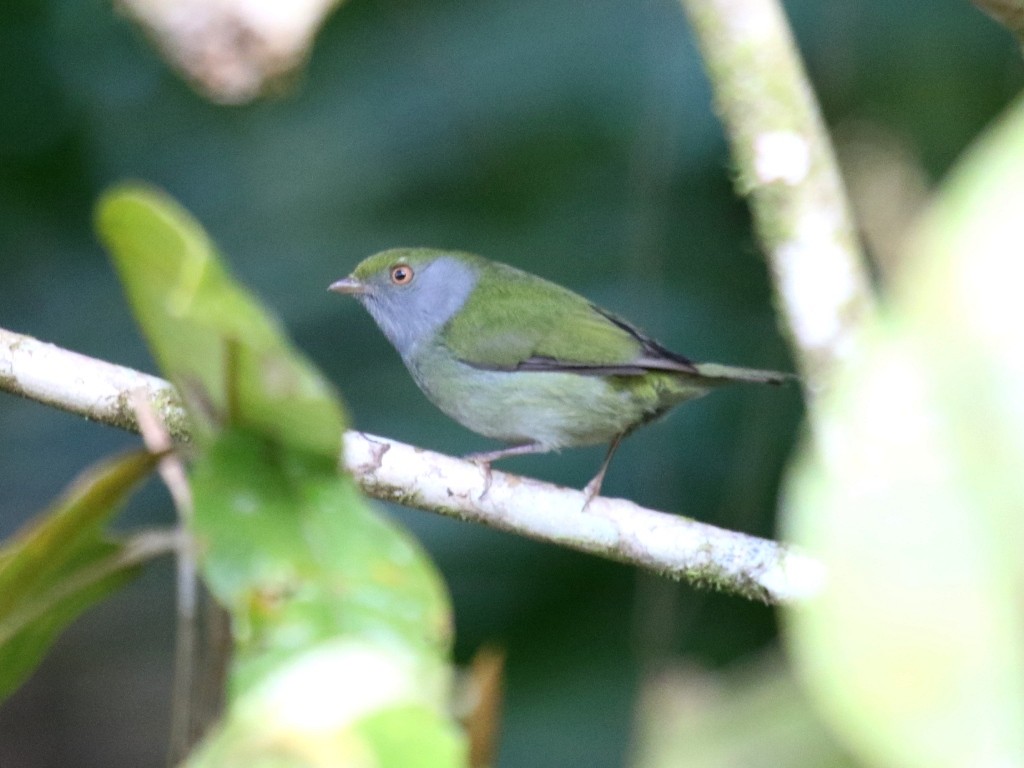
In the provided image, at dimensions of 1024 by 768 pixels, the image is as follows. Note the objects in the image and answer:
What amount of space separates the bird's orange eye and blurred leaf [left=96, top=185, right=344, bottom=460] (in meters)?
3.63

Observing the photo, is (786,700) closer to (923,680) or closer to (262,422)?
(923,680)

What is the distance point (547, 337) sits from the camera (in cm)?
447

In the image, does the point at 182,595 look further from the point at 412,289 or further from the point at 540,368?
the point at 412,289

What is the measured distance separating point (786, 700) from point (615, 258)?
5.57m

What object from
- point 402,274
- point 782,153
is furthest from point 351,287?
point 782,153

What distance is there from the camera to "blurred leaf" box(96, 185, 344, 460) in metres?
1.14

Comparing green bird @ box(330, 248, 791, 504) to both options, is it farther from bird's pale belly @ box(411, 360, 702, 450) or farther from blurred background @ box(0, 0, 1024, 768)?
blurred background @ box(0, 0, 1024, 768)

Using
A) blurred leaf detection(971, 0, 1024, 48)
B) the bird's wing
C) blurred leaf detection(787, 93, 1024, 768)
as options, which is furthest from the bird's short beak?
blurred leaf detection(787, 93, 1024, 768)

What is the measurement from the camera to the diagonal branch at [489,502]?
8.77 feet

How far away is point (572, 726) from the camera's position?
19.3 feet

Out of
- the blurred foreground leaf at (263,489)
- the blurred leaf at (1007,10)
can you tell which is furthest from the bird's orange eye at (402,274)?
the blurred foreground leaf at (263,489)

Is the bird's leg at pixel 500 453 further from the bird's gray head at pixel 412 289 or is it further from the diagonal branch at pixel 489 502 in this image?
the bird's gray head at pixel 412 289

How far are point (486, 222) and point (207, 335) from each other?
511cm

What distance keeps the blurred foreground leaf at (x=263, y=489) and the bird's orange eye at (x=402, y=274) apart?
11.8ft
